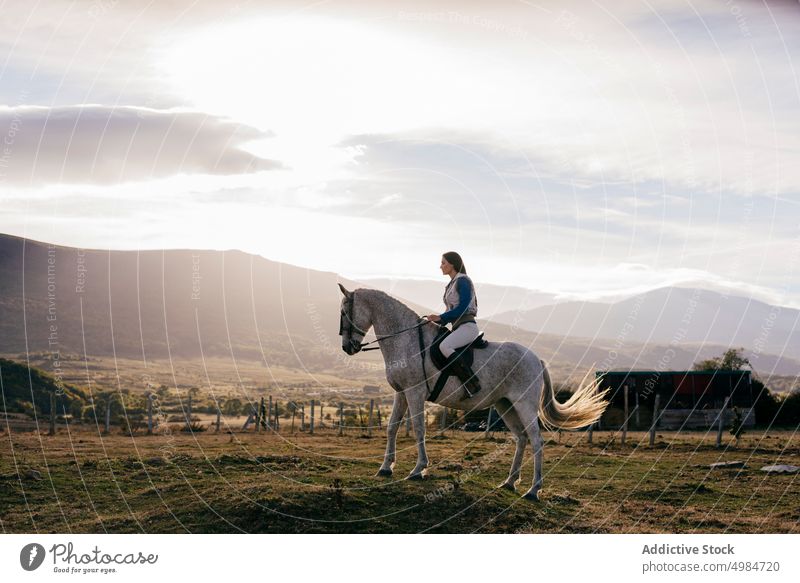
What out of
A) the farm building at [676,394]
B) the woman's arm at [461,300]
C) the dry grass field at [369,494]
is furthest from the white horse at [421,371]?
the farm building at [676,394]

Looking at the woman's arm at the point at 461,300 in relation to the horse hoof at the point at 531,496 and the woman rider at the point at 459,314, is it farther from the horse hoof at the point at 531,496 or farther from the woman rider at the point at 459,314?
the horse hoof at the point at 531,496

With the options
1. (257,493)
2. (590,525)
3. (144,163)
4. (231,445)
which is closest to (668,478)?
(590,525)

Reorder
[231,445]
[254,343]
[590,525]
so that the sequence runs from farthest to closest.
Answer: [254,343] < [231,445] < [590,525]

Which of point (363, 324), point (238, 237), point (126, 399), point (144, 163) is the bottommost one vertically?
point (126, 399)

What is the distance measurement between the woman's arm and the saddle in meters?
0.65

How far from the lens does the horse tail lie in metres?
17.7

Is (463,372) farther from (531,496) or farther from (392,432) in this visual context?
(531,496)

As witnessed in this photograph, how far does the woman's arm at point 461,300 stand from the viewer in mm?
16241

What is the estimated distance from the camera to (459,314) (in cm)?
1630

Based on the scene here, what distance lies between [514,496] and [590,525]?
1517 mm

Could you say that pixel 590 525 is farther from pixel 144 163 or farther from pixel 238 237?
pixel 144 163

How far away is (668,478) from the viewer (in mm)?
22844
